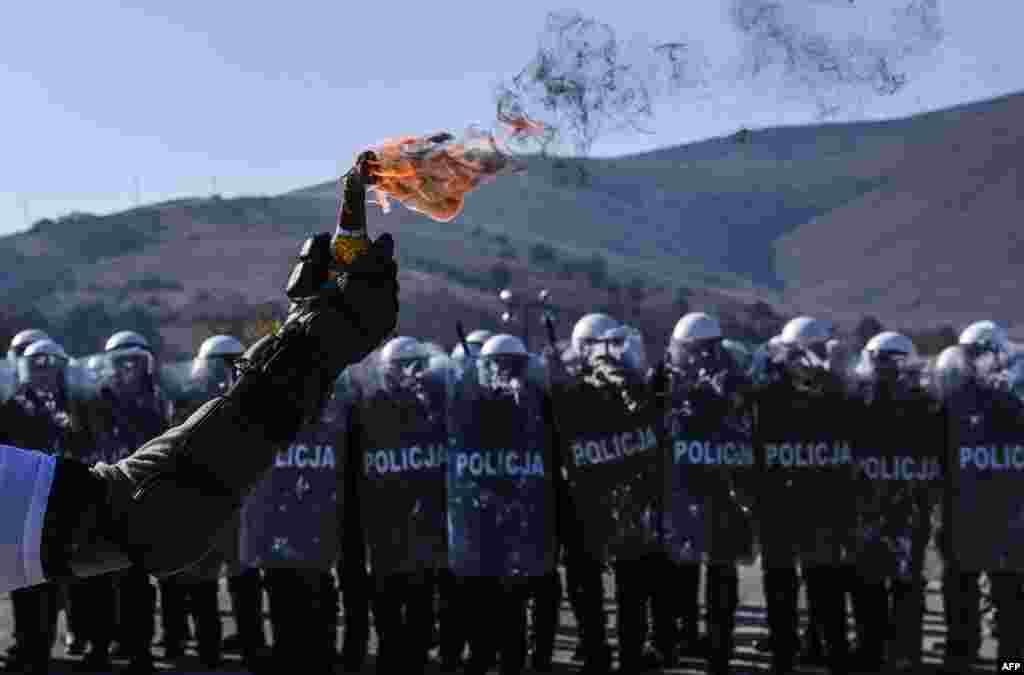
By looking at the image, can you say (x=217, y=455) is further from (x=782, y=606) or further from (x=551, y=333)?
(x=551, y=333)

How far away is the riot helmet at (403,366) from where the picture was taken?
40.0 feet

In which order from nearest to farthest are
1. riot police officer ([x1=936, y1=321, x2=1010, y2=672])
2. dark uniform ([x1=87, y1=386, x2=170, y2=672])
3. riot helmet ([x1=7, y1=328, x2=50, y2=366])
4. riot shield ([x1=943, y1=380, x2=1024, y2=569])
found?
riot shield ([x1=943, y1=380, x2=1024, y2=569]) → riot police officer ([x1=936, y1=321, x2=1010, y2=672]) → dark uniform ([x1=87, y1=386, x2=170, y2=672]) → riot helmet ([x1=7, y1=328, x2=50, y2=366])

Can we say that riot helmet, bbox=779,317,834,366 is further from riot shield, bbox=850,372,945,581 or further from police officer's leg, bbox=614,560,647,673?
police officer's leg, bbox=614,560,647,673

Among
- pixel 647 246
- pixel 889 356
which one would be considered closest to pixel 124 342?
pixel 889 356

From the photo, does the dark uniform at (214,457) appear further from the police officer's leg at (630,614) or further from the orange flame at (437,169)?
the police officer's leg at (630,614)

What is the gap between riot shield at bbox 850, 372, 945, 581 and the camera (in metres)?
11.6

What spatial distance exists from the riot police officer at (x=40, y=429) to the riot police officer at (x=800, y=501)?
188 inches

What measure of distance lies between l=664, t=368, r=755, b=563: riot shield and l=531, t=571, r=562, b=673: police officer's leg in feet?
3.69

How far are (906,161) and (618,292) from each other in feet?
117

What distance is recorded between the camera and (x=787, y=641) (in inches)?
464

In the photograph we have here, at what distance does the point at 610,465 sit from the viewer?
1212 centimetres

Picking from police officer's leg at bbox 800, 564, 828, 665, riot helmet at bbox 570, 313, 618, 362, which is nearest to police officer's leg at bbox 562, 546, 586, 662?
riot helmet at bbox 570, 313, 618, 362

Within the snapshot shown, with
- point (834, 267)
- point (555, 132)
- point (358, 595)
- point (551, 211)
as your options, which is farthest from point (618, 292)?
point (555, 132)

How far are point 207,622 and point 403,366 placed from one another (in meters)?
2.32
